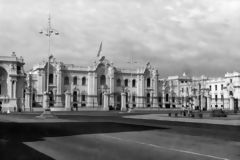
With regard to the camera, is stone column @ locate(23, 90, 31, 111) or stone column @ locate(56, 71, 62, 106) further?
stone column @ locate(56, 71, 62, 106)

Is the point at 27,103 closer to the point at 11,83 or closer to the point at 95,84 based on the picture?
the point at 11,83

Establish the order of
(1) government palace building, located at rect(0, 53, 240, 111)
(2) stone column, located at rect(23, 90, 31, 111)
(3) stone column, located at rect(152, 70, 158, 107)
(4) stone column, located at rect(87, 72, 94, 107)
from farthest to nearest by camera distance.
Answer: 1. (3) stone column, located at rect(152, 70, 158, 107)
2. (4) stone column, located at rect(87, 72, 94, 107)
3. (1) government palace building, located at rect(0, 53, 240, 111)
4. (2) stone column, located at rect(23, 90, 31, 111)

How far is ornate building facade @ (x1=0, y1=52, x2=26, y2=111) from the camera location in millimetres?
87938

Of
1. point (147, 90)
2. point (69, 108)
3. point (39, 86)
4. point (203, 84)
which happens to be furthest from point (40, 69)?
point (203, 84)

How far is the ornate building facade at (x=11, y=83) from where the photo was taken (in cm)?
8794

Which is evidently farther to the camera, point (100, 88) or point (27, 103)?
point (100, 88)

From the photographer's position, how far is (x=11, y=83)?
89.2m

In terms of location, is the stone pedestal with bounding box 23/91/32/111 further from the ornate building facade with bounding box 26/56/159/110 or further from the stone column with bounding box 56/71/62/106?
the stone column with bounding box 56/71/62/106

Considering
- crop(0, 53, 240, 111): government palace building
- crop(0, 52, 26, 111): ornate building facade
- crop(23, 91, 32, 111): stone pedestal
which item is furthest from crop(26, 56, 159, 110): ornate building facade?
crop(23, 91, 32, 111): stone pedestal

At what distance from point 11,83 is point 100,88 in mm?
28691

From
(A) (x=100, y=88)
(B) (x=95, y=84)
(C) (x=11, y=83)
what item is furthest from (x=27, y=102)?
(A) (x=100, y=88)

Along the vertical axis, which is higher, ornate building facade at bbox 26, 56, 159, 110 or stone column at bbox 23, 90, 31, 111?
ornate building facade at bbox 26, 56, 159, 110

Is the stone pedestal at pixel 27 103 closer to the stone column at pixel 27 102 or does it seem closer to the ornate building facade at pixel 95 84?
the stone column at pixel 27 102

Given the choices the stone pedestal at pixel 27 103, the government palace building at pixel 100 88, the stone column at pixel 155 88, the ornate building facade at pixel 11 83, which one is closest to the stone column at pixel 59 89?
the government palace building at pixel 100 88
